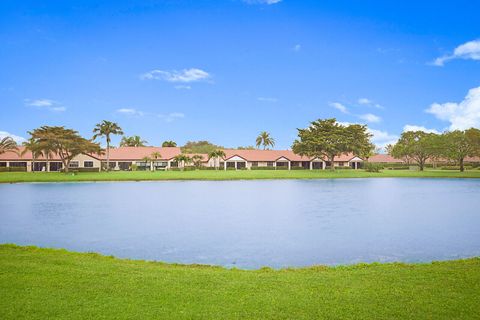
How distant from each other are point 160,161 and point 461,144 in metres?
60.3

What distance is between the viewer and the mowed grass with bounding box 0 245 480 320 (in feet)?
20.5

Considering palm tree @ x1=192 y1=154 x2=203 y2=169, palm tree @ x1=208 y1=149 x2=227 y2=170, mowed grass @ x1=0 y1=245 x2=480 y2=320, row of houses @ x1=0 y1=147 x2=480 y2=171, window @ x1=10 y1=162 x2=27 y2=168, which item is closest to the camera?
Answer: mowed grass @ x1=0 y1=245 x2=480 y2=320

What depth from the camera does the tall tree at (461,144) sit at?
7400cm

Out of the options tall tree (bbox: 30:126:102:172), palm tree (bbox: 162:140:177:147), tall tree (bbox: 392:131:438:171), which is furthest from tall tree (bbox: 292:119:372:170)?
tall tree (bbox: 30:126:102:172)

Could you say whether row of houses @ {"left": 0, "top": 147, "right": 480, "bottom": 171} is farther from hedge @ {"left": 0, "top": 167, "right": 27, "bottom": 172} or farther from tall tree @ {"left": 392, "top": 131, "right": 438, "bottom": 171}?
tall tree @ {"left": 392, "top": 131, "right": 438, "bottom": 171}

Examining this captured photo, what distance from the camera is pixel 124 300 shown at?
22.1ft

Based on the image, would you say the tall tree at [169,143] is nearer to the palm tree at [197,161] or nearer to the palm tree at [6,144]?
the palm tree at [197,161]

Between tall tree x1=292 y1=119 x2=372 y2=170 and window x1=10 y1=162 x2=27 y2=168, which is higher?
tall tree x1=292 y1=119 x2=372 y2=170

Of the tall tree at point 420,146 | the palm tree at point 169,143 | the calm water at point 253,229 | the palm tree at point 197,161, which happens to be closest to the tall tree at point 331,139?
the tall tree at point 420,146

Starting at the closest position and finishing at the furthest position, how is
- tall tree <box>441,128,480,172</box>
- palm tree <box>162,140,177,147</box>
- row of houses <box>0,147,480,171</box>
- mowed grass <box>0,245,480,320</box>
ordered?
mowed grass <box>0,245,480,320</box>
row of houses <box>0,147,480,171</box>
tall tree <box>441,128,480,172</box>
palm tree <box>162,140,177,147</box>

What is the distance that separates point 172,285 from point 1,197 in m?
30.0

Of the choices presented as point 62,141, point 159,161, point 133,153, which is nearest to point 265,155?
point 159,161

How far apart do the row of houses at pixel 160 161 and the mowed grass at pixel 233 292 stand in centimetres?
6739

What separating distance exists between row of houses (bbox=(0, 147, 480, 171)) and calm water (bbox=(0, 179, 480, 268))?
4706cm
